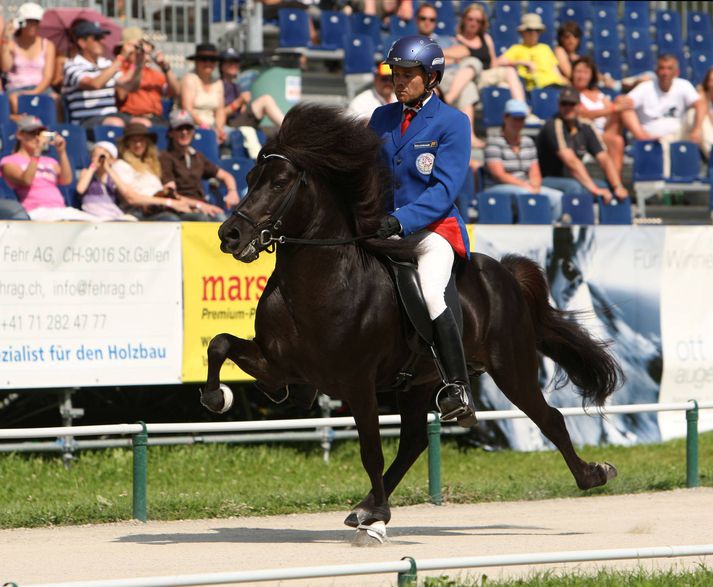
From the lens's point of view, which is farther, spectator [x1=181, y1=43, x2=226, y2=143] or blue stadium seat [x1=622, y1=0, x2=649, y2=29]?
blue stadium seat [x1=622, y1=0, x2=649, y2=29]

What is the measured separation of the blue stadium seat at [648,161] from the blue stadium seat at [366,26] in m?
4.01

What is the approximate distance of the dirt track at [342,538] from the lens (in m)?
7.07

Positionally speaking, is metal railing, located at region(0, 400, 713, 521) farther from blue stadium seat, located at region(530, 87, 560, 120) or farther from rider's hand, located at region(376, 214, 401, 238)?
blue stadium seat, located at region(530, 87, 560, 120)

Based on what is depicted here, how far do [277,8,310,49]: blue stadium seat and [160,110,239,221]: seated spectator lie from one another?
479cm

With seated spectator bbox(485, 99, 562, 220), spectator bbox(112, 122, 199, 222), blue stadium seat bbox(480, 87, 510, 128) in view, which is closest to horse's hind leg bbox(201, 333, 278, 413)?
spectator bbox(112, 122, 199, 222)

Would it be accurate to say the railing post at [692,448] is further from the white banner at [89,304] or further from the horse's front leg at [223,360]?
the horse's front leg at [223,360]

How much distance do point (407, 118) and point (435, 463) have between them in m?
3.20

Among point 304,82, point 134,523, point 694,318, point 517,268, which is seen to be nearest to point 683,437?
point 694,318

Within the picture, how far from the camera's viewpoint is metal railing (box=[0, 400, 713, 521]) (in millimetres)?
9250

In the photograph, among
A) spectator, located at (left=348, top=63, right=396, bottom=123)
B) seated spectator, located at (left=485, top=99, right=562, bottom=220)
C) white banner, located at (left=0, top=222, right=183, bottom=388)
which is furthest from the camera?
seated spectator, located at (left=485, top=99, right=562, bottom=220)

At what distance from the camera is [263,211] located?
24.5ft

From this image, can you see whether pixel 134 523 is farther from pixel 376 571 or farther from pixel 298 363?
pixel 376 571

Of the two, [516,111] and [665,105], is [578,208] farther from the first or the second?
[665,105]

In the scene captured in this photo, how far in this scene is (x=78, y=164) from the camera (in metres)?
13.6
